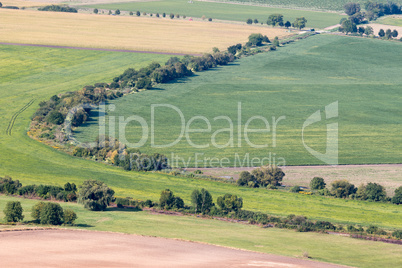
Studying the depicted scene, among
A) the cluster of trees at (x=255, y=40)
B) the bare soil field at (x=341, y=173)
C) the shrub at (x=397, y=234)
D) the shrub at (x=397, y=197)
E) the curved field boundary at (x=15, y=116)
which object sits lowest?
the shrub at (x=397, y=234)

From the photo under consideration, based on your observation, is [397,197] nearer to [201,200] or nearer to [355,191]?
[355,191]

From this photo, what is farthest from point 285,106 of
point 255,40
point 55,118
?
point 255,40

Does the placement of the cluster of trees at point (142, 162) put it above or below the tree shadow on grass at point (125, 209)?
above

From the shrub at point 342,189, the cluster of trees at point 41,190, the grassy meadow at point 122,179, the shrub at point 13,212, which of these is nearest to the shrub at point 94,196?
the cluster of trees at point 41,190

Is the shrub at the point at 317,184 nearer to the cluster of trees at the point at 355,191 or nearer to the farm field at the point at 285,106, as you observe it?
the cluster of trees at the point at 355,191

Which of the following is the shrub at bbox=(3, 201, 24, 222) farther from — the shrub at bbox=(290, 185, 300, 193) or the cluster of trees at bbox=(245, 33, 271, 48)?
the cluster of trees at bbox=(245, 33, 271, 48)
